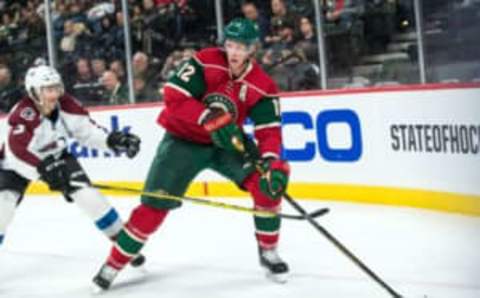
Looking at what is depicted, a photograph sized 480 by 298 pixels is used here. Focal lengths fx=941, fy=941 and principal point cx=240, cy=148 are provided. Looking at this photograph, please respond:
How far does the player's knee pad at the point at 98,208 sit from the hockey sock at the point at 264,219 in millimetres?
589

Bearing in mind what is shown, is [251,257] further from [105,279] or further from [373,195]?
[373,195]

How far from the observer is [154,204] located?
330 centimetres

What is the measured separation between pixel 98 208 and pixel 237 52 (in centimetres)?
88

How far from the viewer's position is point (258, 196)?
3.35 metres

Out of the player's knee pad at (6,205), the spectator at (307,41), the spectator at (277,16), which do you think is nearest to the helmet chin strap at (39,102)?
the player's knee pad at (6,205)

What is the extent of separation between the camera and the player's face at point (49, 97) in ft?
11.5

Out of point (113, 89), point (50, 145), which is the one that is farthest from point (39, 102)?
point (113, 89)

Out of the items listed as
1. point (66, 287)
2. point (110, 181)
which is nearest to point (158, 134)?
point (110, 181)

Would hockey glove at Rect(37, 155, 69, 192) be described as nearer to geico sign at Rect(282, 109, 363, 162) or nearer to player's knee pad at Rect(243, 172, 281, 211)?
player's knee pad at Rect(243, 172, 281, 211)

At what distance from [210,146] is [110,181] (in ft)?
10.7

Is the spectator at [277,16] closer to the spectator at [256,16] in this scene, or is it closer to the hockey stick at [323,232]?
the spectator at [256,16]

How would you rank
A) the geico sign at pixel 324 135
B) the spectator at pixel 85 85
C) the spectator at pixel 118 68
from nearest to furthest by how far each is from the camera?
the geico sign at pixel 324 135
the spectator at pixel 118 68
the spectator at pixel 85 85

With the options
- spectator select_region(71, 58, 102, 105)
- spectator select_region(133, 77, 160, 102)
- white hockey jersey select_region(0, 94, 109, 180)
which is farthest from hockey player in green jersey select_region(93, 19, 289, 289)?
spectator select_region(71, 58, 102, 105)

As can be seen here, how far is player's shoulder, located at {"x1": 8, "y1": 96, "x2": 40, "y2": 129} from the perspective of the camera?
11.5 ft
